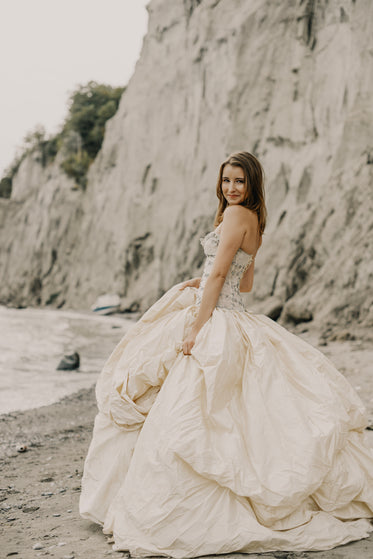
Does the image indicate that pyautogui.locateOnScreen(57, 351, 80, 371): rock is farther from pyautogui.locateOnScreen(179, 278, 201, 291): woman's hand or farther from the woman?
the woman

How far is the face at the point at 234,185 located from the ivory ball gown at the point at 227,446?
1.27ft

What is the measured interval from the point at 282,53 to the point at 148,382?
655 inches

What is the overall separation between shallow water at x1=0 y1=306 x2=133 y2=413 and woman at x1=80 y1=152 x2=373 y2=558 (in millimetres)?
4751

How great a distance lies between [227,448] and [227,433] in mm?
76

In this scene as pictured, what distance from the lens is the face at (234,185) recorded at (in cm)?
309

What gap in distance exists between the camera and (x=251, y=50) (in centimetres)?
1844

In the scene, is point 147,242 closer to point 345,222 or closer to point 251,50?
point 251,50

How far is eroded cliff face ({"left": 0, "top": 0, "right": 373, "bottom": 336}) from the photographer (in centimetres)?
1190

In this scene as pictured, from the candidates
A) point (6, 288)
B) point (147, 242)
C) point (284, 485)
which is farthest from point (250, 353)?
point (6, 288)

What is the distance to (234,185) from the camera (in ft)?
10.2

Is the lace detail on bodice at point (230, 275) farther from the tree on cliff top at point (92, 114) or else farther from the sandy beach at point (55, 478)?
the tree on cliff top at point (92, 114)

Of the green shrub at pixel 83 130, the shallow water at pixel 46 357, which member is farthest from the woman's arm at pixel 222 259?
the green shrub at pixel 83 130

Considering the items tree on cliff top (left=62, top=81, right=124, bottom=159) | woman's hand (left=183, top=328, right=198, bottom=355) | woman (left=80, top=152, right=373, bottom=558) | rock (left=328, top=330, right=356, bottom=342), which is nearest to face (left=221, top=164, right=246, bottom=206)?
woman (left=80, top=152, right=373, bottom=558)

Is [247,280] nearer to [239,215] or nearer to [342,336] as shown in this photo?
[239,215]
